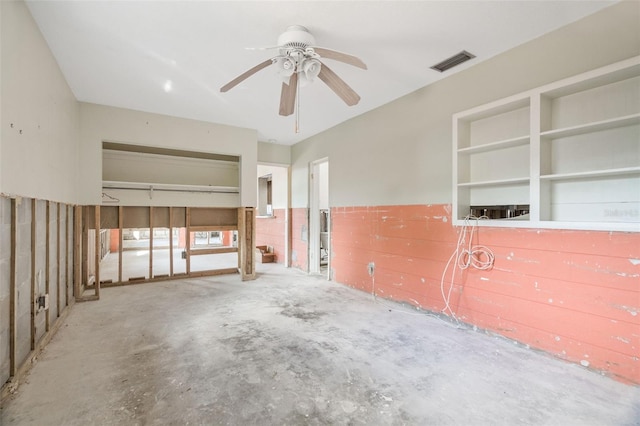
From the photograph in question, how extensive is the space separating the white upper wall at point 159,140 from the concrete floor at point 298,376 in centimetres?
205

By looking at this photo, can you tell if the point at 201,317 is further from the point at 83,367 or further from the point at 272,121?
the point at 272,121

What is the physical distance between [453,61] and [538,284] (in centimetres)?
232

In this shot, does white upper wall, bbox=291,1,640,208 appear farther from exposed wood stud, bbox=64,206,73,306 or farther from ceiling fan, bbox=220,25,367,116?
exposed wood stud, bbox=64,206,73,306

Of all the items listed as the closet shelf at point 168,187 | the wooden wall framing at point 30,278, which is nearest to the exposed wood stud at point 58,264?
the wooden wall framing at point 30,278

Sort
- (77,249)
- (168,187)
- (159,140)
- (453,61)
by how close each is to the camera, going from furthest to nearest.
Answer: (168,187), (159,140), (77,249), (453,61)

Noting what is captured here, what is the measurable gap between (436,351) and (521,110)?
2423 millimetres

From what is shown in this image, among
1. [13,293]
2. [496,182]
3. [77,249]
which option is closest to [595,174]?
[496,182]

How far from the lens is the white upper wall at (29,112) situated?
1.97 metres

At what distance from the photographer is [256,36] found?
2.66 metres

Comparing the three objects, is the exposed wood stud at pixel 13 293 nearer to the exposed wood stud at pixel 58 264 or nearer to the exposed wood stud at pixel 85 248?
the exposed wood stud at pixel 58 264

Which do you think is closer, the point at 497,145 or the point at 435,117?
the point at 497,145

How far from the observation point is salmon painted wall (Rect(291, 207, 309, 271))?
616 centimetres

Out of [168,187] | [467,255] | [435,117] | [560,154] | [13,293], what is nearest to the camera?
[13,293]

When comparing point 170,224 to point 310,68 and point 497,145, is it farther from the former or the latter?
point 497,145
